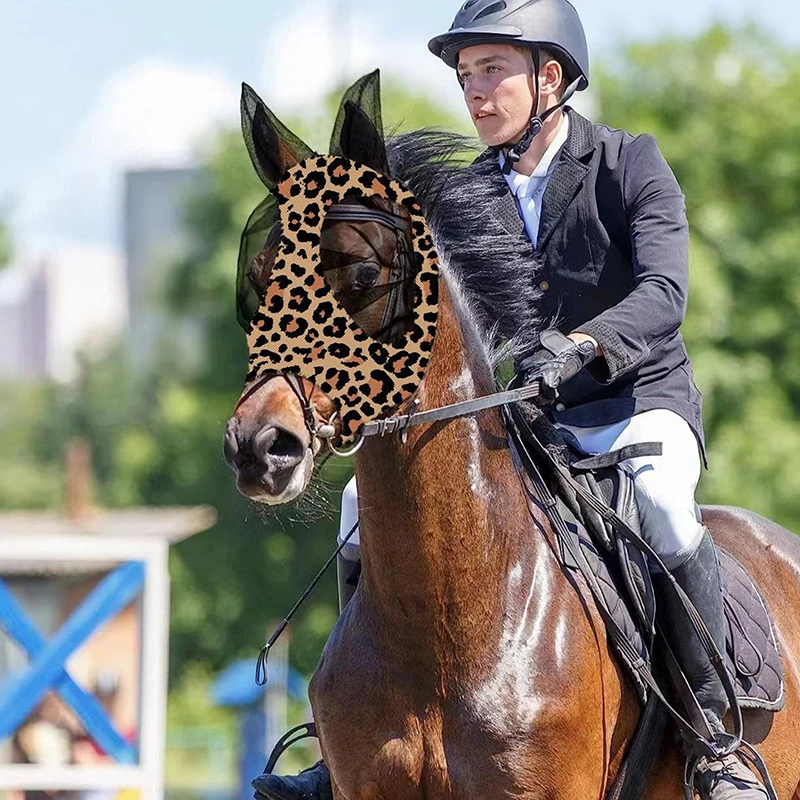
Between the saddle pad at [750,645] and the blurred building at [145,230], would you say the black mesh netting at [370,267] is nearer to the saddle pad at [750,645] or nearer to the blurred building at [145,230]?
the saddle pad at [750,645]

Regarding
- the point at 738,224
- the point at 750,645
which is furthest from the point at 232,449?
the point at 738,224

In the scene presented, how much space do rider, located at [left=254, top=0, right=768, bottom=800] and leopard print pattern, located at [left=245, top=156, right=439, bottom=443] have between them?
0.66 metres

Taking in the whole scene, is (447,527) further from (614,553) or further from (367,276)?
(367,276)

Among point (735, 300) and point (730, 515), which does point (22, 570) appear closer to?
point (730, 515)

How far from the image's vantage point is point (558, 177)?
240 inches

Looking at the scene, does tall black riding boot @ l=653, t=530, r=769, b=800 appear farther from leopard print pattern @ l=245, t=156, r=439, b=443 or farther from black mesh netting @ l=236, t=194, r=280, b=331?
black mesh netting @ l=236, t=194, r=280, b=331

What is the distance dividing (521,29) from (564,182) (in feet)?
1.86

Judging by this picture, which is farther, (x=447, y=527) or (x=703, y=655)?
(x=703, y=655)

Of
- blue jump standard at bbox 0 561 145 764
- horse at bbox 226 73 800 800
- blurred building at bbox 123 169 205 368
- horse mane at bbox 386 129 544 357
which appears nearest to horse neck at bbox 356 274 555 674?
horse at bbox 226 73 800 800

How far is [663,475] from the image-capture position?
5.94 meters

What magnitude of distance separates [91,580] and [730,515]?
477cm

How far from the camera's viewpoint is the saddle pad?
6203mm

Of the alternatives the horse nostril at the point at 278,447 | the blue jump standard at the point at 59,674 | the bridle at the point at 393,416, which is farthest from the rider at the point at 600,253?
the blue jump standard at the point at 59,674

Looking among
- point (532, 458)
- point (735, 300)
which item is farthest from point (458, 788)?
point (735, 300)
